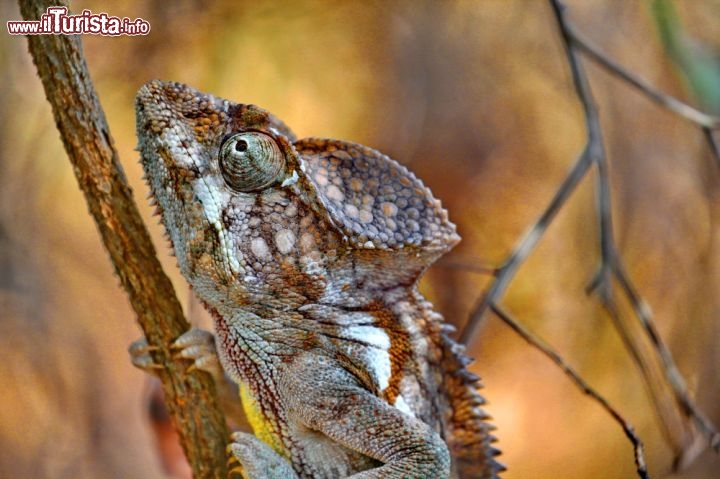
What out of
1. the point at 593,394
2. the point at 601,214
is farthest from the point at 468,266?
the point at 593,394

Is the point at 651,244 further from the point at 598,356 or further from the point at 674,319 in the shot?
the point at 598,356

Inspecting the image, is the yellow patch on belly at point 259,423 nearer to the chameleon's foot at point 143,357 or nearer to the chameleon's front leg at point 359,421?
the chameleon's front leg at point 359,421

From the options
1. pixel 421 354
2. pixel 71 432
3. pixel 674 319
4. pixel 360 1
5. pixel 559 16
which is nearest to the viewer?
pixel 421 354

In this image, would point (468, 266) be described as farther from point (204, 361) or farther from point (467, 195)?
point (467, 195)

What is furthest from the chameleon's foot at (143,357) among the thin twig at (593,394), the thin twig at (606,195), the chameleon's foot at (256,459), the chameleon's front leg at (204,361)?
the thin twig at (606,195)

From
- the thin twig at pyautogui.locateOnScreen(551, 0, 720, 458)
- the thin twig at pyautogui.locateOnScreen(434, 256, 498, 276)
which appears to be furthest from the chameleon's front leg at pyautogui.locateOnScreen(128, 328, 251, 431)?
the thin twig at pyautogui.locateOnScreen(551, 0, 720, 458)

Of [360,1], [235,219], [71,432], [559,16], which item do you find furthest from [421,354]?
[360,1]
